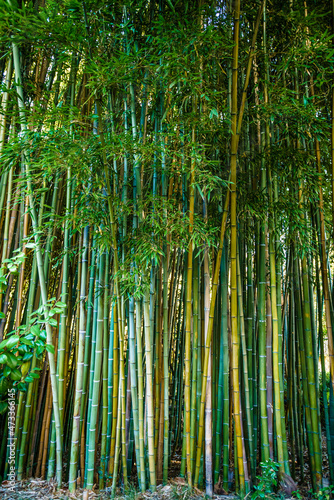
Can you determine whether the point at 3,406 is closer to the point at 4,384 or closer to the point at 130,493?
the point at 4,384

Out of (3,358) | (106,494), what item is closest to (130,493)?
(106,494)

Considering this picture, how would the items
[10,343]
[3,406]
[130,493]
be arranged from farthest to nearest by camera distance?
[130,493], [3,406], [10,343]

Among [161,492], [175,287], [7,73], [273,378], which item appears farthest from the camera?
[175,287]

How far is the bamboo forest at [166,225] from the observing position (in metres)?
1.97

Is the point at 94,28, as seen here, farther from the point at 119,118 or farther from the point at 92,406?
the point at 92,406

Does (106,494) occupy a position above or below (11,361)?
below

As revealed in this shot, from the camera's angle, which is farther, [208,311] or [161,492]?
[208,311]

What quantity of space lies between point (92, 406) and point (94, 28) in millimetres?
2366

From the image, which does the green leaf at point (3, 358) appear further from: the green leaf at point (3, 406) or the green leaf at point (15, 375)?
the green leaf at point (3, 406)

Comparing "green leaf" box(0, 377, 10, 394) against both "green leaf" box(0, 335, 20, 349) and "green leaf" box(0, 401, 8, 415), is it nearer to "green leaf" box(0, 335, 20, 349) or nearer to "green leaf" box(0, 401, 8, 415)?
"green leaf" box(0, 401, 8, 415)

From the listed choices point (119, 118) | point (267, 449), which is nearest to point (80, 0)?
point (119, 118)

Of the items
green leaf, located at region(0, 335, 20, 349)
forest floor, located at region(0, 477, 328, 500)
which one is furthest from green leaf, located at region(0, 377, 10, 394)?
forest floor, located at region(0, 477, 328, 500)

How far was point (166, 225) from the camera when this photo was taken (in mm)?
2033

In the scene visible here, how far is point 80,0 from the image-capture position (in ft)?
6.17
